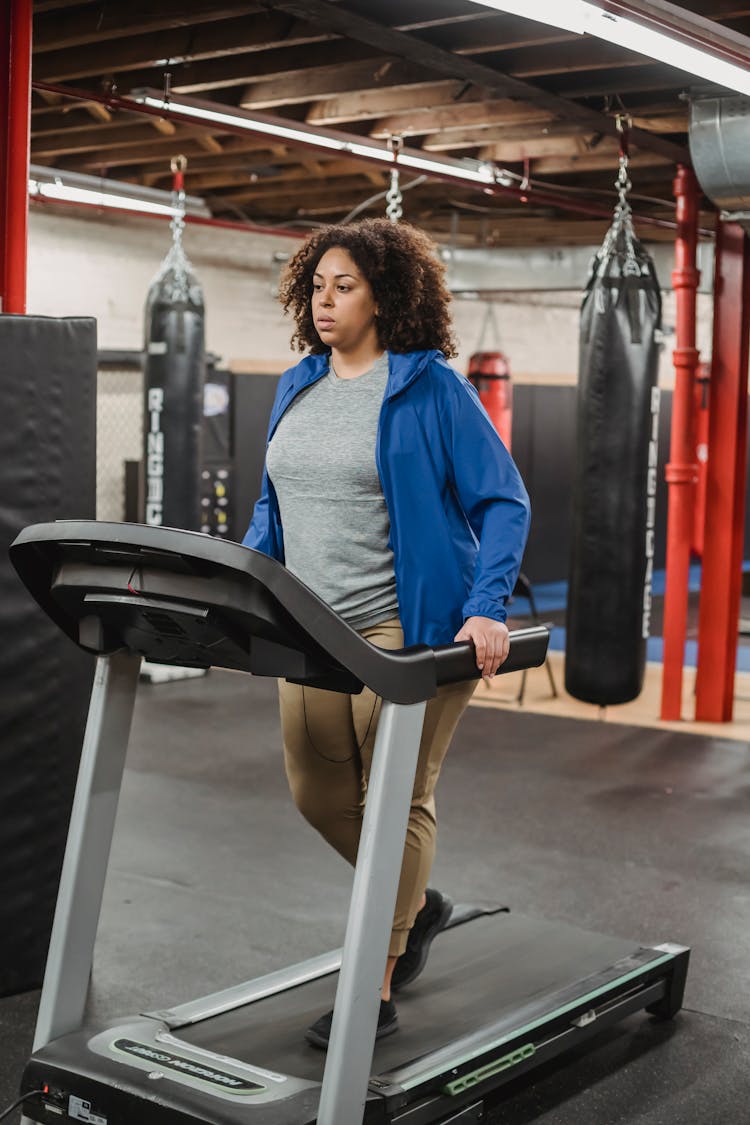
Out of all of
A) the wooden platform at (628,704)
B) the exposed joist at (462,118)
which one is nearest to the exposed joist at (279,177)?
the exposed joist at (462,118)

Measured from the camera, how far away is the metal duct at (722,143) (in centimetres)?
480

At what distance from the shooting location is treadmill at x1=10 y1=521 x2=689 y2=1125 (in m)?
2.03

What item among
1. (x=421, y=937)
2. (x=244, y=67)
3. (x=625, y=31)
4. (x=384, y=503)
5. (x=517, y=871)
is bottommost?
(x=517, y=871)

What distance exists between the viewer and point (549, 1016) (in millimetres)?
2666

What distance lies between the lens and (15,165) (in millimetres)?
3268

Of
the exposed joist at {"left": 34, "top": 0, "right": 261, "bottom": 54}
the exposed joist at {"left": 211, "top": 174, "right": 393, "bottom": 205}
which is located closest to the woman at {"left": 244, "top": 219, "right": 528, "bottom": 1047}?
Result: the exposed joist at {"left": 34, "top": 0, "right": 261, "bottom": 54}

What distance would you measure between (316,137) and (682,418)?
6.68 feet

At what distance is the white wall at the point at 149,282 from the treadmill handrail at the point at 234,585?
262 inches

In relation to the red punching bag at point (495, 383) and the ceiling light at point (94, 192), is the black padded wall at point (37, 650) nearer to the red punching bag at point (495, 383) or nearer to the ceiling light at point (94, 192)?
the ceiling light at point (94, 192)

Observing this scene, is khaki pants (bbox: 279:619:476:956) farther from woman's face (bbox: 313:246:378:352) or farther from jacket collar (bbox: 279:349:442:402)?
woman's face (bbox: 313:246:378:352)

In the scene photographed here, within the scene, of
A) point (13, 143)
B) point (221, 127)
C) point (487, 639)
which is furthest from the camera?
point (221, 127)

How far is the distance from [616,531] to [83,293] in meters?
4.77

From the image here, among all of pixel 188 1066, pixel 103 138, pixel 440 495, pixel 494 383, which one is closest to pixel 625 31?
pixel 440 495

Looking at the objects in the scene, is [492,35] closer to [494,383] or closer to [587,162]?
[587,162]
